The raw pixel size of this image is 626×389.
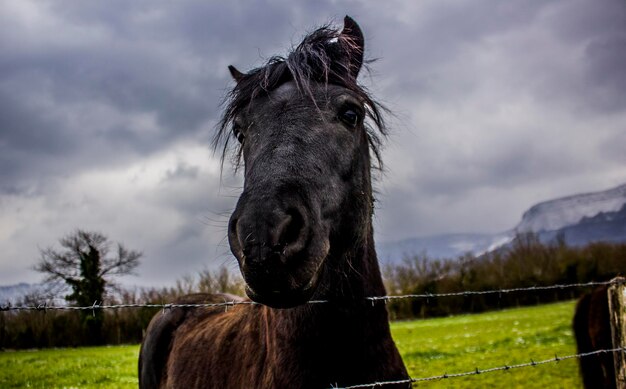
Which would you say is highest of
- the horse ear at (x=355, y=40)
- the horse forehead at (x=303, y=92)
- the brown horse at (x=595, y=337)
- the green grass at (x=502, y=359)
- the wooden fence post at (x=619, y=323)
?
the horse ear at (x=355, y=40)

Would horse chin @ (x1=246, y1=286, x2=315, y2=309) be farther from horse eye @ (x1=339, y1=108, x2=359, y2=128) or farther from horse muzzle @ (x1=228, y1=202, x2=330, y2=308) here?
horse eye @ (x1=339, y1=108, x2=359, y2=128)

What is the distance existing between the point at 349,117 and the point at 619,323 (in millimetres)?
3147

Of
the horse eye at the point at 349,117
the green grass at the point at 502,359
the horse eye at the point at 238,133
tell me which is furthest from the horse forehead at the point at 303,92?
the green grass at the point at 502,359

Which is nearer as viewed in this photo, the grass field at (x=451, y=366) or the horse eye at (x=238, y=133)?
the horse eye at (x=238, y=133)

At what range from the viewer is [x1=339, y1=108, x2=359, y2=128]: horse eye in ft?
9.80

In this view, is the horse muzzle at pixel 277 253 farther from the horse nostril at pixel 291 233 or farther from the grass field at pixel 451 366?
the grass field at pixel 451 366

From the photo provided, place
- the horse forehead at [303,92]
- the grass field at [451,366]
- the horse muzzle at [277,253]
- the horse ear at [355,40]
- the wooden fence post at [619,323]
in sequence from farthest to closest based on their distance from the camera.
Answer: the grass field at [451,366] < the wooden fence post at [619,323] < the horse ear at [355,40] < the horse forehead at [303,92] < the horse muzzle at [277,253]

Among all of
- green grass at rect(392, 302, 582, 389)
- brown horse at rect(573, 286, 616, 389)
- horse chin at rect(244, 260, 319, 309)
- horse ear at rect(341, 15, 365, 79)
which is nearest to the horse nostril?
horse chin at rect(244, 260, 319, 309)

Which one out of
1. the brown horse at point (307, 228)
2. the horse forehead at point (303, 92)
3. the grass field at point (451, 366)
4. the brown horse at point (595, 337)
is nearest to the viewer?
the brown horse at point (307, 228)

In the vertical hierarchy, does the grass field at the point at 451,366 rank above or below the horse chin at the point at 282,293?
below

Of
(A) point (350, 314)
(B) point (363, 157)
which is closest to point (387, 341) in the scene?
(A) point (350, 314)

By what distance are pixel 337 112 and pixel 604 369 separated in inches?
263

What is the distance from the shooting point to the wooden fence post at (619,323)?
408cm

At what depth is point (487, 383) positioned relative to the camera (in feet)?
34.0
